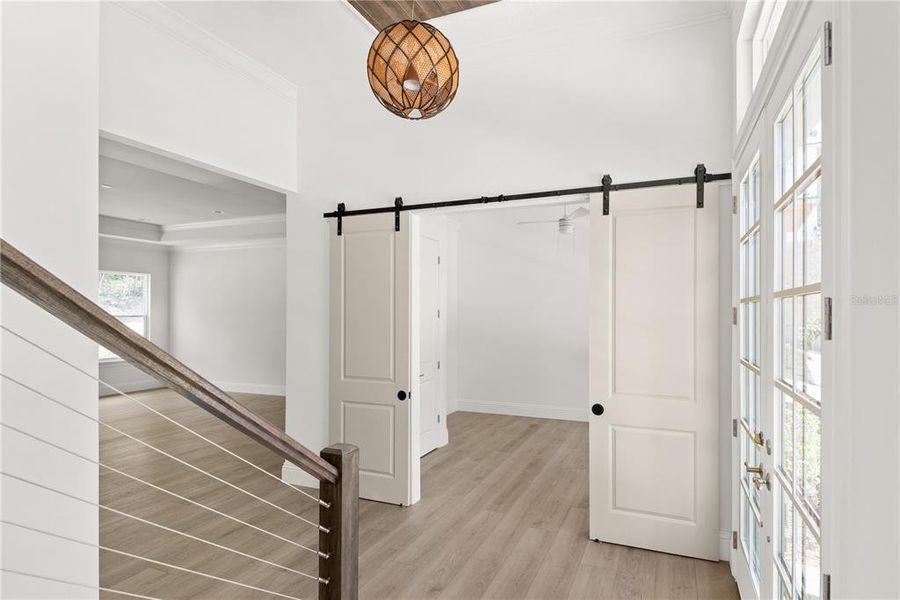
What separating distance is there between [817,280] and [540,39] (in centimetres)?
271

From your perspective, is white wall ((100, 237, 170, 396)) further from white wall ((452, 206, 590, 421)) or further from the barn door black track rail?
the barn door black track rail

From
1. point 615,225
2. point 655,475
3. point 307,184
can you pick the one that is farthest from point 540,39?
point 655,475

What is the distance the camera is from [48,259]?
2066 mm

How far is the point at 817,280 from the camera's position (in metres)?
1.30

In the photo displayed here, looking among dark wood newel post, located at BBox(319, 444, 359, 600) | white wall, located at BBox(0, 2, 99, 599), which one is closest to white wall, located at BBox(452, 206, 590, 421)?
white wall, located at BBox(0, 2, 99, 599)

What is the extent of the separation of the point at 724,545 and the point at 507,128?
2.97 m

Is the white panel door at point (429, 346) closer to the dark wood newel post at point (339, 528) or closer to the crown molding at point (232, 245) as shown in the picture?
the dark wood newel post at point (339, 528)

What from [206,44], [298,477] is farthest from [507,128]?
[298,477]

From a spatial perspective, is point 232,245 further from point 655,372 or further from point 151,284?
point 655,372

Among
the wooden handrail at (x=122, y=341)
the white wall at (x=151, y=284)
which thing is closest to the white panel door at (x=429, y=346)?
A: the wooden handrail at (x=122, y=341)

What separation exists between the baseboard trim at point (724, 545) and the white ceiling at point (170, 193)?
14.7 ft

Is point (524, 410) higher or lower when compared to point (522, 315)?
lower

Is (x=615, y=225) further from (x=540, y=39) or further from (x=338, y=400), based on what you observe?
(x=338, y=400)

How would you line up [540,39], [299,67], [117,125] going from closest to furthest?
[117,125], [540,39], [299,67]
